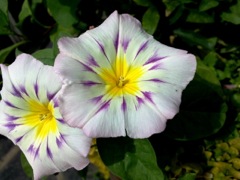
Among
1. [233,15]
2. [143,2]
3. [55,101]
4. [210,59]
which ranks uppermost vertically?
[55,101]

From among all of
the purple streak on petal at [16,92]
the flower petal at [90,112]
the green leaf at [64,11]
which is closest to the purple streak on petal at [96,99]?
the flower petal at [90,112]

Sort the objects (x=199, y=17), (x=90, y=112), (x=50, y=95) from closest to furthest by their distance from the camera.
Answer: (x=90, y=112) < (x=50, y=95) < (x=199, y=17)

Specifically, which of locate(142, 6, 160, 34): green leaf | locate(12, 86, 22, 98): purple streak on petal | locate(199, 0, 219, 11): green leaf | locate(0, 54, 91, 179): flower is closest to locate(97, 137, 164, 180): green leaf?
Answer: locate(0, 54, 91, 179): flower

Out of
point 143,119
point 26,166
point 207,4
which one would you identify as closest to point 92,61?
point 143,119

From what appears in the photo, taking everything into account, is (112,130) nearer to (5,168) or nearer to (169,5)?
(169,5)

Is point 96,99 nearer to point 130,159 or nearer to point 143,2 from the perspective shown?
point 130,159

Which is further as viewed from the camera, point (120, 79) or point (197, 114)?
point (197, 114)

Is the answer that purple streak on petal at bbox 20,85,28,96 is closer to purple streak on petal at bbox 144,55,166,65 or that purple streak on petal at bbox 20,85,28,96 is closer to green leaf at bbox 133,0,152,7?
purple streak on petal at bbox 144,55,166,65

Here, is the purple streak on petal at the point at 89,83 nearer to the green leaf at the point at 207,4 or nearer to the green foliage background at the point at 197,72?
the green foliage background at the point at 197,72
